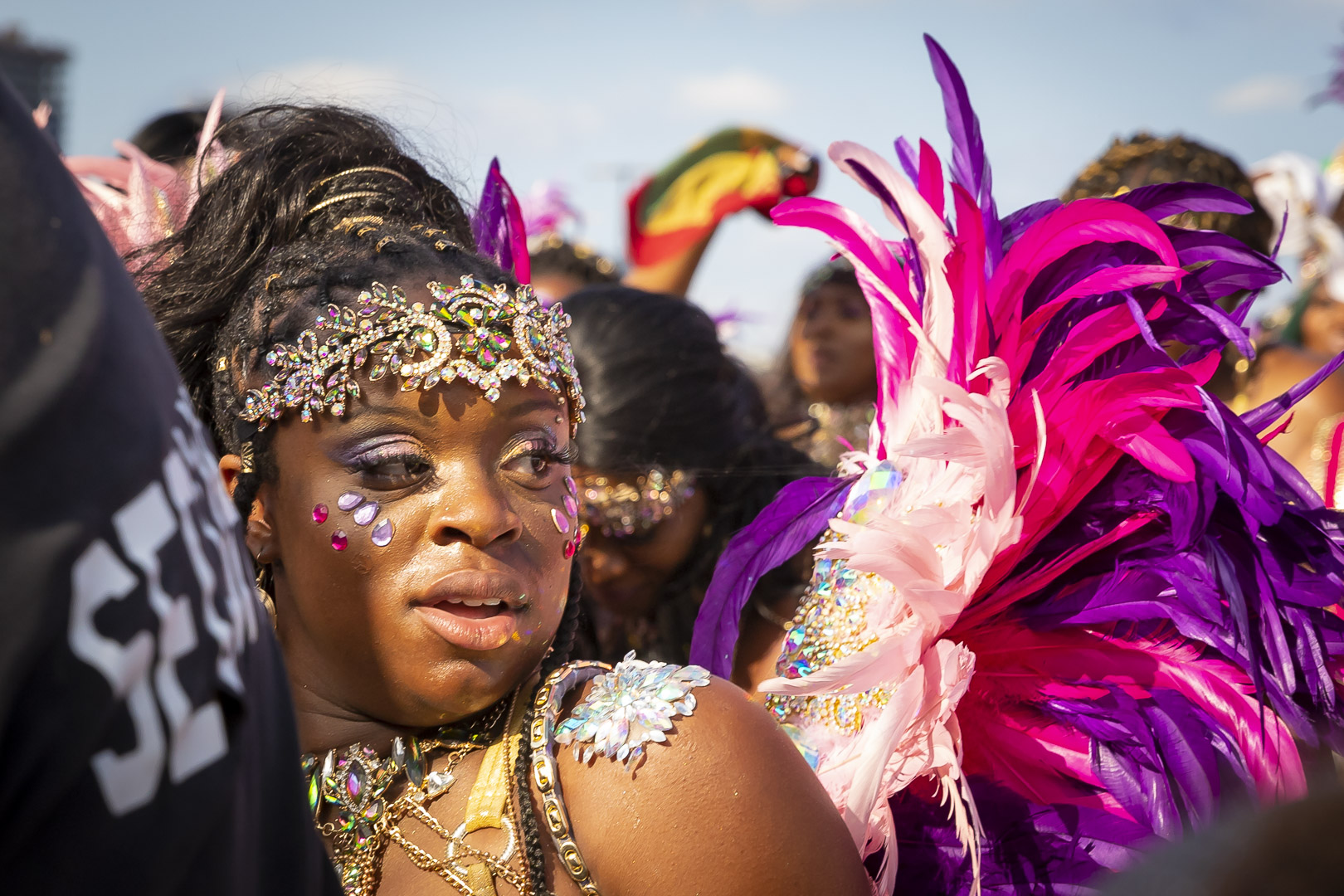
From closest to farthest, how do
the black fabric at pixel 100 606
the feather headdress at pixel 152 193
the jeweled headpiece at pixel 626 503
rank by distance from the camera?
the black fabric at pixel 100 606, the feather headdress at pixel 152 193, the jeweled headpiece at pixel 626 503

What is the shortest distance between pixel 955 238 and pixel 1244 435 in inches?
21.6

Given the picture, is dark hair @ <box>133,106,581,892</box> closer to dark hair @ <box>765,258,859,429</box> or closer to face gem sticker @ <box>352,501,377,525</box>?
face gem sticker @ <box>352,501,377,525</box>

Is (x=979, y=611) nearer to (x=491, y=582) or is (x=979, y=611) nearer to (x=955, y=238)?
(x=955, y=238)

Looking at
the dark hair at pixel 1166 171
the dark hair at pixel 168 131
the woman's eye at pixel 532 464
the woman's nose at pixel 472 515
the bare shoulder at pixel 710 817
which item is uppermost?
the dark hair at pixel 1166 171

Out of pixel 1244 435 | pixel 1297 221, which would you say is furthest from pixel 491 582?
pixel 1297 221

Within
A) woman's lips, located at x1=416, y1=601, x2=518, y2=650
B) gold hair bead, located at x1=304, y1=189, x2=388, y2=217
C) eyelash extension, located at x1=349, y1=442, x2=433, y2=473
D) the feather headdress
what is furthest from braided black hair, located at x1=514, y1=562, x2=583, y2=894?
the feather headdress

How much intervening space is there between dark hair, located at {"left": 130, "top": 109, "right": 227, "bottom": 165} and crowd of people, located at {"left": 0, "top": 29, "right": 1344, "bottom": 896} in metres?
1.13

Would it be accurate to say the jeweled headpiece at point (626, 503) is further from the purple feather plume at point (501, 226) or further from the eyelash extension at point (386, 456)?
the eyelash extension at point (386, 456)

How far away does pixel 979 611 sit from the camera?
77.7 inches

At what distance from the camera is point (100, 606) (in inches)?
28.8

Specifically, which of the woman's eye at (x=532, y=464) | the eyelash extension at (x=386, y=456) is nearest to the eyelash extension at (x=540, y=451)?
the woman's eye at (x=532, y=464)

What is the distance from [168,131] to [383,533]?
9.54 ft

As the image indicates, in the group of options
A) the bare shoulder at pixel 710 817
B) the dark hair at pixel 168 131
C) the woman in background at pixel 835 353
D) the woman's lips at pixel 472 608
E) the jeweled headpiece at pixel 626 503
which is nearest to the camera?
the bare shoulder at pixel 710 817

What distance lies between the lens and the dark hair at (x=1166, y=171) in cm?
381
